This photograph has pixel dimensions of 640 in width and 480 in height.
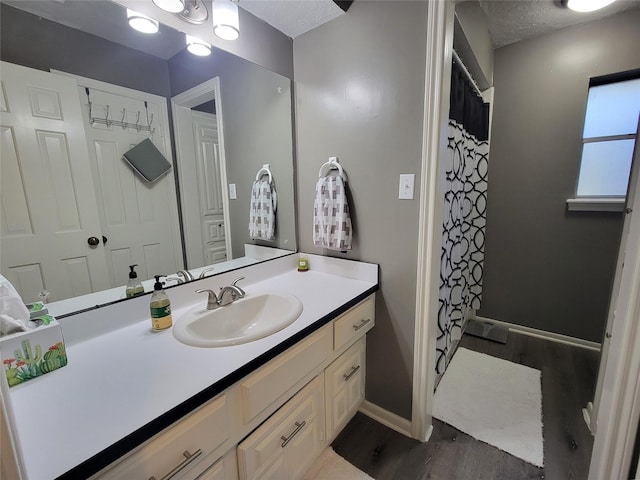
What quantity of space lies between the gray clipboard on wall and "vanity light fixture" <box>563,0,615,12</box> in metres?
2.41

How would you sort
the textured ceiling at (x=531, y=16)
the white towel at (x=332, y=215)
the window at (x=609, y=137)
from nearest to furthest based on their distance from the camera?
the white towel at (x=332, y=215)
the textured ceiling at (x=531, y=16)
the window at (x=609, y=137)

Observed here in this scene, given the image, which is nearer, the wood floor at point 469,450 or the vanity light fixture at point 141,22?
the vanity light fixture at point 141,22

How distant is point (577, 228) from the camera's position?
210 cm

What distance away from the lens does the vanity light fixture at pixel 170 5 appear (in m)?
1.02

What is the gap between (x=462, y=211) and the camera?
6.13ft

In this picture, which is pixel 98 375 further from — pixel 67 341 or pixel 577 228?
pixel 577 228

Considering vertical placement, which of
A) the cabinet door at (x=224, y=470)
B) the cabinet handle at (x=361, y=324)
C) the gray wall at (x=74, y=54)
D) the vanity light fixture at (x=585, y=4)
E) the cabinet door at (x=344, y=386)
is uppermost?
the vanity light fixture at (x=585, y=4)

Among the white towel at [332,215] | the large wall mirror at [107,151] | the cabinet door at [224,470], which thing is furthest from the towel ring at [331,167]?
the cabinet door at [224,470]

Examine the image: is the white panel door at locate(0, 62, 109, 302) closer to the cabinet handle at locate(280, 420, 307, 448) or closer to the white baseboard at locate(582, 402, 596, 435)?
the cabinet handle at locate(280, 420, 307, 448)

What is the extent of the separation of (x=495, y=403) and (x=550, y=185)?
1664 mm

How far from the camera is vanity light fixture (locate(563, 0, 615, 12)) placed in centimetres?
159

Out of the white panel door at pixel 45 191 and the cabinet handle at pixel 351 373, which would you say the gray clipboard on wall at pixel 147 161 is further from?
the cabinet handle at pixel 351 373

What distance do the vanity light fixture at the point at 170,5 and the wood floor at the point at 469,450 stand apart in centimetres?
204

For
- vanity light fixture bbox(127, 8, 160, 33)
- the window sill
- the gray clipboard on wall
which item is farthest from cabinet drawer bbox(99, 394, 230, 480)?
the window sill
